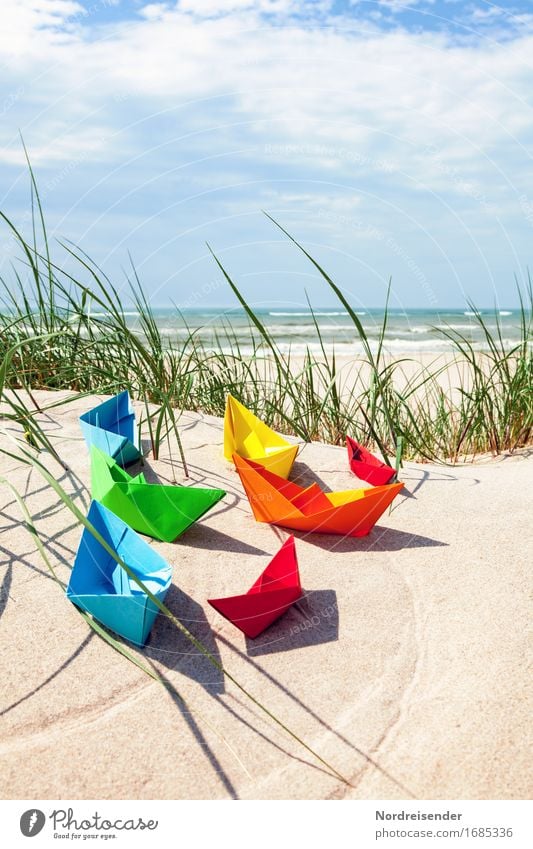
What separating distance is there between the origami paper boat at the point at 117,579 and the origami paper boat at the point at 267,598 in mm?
119

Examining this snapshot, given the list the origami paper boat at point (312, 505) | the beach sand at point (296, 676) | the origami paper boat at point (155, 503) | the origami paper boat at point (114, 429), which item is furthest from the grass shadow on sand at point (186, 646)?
the origami paper boat at point (114, 429)

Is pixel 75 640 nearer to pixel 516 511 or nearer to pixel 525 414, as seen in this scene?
pixel 516 511

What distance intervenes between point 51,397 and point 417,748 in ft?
6.30

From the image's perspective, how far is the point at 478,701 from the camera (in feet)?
3.42

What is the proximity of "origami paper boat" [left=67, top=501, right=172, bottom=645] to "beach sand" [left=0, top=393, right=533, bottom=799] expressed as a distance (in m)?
0.06

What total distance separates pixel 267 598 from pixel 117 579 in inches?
11.3

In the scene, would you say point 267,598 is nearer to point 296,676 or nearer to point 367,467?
point 296,676

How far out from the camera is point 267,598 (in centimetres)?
117

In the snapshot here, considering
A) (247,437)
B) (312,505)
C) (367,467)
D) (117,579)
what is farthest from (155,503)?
(367,467)

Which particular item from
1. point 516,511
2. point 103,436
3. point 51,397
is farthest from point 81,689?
point 51,397

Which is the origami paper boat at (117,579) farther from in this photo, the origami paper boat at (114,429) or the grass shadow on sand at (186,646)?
the origami paper boat at (114,429)

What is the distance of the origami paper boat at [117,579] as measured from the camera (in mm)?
1118

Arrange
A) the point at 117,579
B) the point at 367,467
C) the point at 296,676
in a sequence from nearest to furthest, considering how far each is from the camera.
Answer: the point at 296,676 → the point at 117,579 → the point at 367,467

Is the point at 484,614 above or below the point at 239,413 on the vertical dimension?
below
